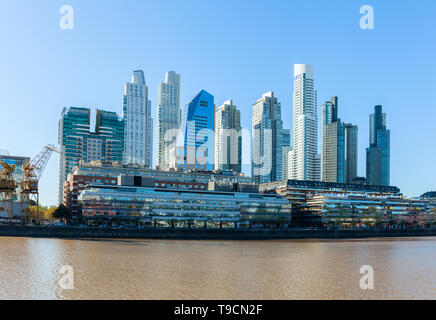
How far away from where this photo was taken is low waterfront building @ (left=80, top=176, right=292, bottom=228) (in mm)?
155250

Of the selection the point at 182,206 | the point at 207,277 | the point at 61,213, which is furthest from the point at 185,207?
the point at 207,277

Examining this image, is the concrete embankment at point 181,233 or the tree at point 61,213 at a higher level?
the tree at point 61,213

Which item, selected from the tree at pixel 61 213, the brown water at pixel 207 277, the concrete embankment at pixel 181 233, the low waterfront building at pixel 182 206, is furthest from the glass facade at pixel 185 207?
the brown water at pixel 207 277

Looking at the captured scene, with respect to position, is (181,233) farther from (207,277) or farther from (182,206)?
(207,277)

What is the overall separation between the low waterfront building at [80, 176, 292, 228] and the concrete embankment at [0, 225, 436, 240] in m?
25.6

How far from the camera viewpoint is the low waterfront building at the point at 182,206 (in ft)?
509

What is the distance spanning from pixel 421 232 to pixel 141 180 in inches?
4595

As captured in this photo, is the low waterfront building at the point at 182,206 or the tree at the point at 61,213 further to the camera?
the tree at the point at 61,213

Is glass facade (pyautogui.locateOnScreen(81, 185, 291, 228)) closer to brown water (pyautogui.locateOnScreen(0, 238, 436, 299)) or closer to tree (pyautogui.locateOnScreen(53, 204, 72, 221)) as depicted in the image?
tree (pyautogui.locateOnScreen(53, 204, 72, 221))

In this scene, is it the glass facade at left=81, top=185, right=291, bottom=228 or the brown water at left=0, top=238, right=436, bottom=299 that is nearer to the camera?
the brown water at left=0, top=238, right=436, bottom=299

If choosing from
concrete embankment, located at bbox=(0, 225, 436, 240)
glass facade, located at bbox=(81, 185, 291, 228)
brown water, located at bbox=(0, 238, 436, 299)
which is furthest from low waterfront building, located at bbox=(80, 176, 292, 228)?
brown water, located at bbox=(0, 238, 436, 299)

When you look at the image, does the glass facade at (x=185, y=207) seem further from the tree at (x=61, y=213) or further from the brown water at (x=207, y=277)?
the brown water at (x=207, y=277)

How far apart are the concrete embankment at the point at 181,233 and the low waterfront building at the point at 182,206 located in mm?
25572
